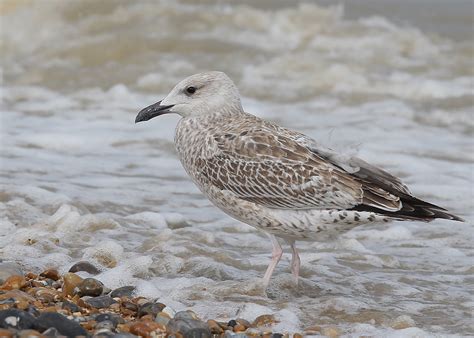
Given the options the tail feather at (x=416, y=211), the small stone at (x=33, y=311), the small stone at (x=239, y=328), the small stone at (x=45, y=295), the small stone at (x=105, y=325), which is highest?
the tail feather at (x=416, y=211)

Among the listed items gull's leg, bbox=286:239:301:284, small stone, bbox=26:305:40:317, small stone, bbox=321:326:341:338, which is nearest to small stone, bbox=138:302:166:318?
small stone, bbox=26:305:40:317

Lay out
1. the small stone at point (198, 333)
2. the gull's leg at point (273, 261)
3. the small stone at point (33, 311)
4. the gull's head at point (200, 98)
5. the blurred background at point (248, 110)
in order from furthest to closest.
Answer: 1. the gull's head at point (200, 98)
2. the blurred background at point (248, 110)
3. the gull's leg at point (273, 261)
4. the small stone at point (198, 333)
5. the small stone at point (33, 311)

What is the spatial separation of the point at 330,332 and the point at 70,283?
1.34m

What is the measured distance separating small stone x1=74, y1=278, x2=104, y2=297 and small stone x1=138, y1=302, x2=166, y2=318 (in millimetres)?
335

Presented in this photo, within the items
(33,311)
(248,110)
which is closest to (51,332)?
(33,311)

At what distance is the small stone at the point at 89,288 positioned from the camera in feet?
16.0

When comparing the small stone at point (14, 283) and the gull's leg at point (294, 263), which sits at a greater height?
the gull's leg at point (294, 263)

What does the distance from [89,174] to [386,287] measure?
11.1 ft

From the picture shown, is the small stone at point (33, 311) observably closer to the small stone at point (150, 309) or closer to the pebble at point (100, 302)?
the pebble at point (100, 302)

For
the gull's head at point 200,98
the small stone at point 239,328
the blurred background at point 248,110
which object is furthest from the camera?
Answer: the gull's head at point 200,98

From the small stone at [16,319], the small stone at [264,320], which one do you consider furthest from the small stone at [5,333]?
the small stone at [264,320]

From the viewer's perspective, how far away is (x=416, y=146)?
31.3 feet

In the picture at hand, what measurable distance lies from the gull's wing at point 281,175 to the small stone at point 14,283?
122 centimetres

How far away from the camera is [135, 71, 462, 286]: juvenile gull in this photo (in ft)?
16.8
